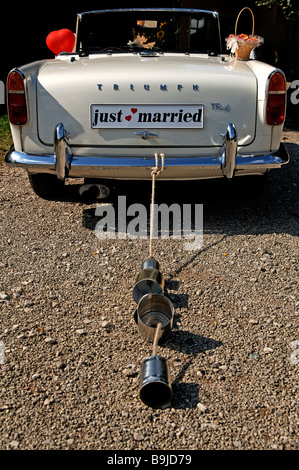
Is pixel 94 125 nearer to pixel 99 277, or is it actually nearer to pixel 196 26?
pixel 99 277

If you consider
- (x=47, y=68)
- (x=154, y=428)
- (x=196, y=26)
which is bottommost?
(x=154, y=428)

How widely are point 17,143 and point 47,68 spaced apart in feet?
1.96

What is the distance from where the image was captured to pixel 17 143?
358 centimetres

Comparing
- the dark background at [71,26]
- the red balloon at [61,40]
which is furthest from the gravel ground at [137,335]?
the dark background at [71,26]

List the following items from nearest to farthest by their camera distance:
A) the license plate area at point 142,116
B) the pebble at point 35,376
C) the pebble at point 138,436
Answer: the pebble at point 138,436 → the pebble at point 35,376 → the license plate area at point 142,116

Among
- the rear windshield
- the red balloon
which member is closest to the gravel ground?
the rear windshield

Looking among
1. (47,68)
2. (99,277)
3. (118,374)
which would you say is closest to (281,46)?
(47,68)

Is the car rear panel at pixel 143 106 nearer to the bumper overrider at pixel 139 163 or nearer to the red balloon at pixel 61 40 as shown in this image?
the bumper overrider at pixel 139 163

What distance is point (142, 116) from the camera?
3.46 m

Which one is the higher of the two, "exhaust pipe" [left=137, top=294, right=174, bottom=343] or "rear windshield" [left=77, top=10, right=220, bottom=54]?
"rear windshield" [left=77, top=10, right=220, bottom=54]

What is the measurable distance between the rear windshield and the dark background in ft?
12.2

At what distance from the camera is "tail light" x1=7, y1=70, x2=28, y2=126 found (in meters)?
3.46

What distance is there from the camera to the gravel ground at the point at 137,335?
6.40 ft

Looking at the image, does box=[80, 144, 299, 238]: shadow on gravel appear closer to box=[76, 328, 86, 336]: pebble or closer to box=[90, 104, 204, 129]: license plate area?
box=[90, 104, 204, 129]: license plate area
